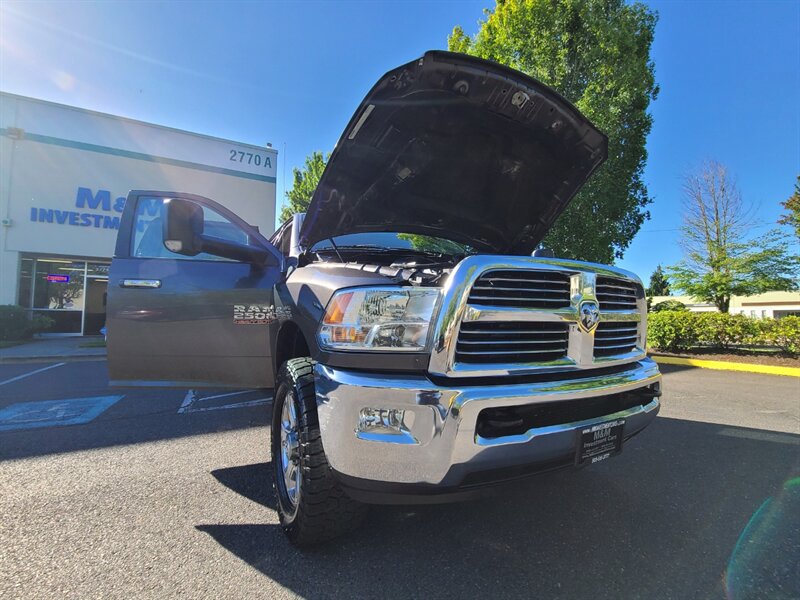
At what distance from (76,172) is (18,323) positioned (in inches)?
209

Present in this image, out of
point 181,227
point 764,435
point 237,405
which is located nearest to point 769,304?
point 764,435

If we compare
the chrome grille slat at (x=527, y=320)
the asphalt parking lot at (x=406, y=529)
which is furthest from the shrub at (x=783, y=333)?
the chrome grille slat at (x=527, y=320)

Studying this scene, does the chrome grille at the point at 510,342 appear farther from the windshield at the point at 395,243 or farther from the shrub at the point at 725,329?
the shrub at the point at 725,329

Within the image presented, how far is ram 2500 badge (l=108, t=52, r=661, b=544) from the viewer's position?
1728mm

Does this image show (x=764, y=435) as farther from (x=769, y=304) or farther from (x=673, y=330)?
(x=769, y=304)

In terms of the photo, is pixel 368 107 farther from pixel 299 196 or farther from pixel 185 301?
pixel 299 196

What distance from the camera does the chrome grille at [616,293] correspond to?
2.31 metres

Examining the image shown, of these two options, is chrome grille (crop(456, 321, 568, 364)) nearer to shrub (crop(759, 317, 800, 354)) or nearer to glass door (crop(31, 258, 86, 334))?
shrub (crop(759, 317, 800, 354))

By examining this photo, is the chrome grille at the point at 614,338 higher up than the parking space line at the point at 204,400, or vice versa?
the chrome grille at the point at 614,338

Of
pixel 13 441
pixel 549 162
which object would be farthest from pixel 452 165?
pixel 13 441

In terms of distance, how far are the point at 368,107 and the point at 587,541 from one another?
2577mm

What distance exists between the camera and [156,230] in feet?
11.0

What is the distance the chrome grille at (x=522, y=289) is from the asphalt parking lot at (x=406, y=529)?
794 mm

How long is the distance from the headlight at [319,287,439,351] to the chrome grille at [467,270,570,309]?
223mm
